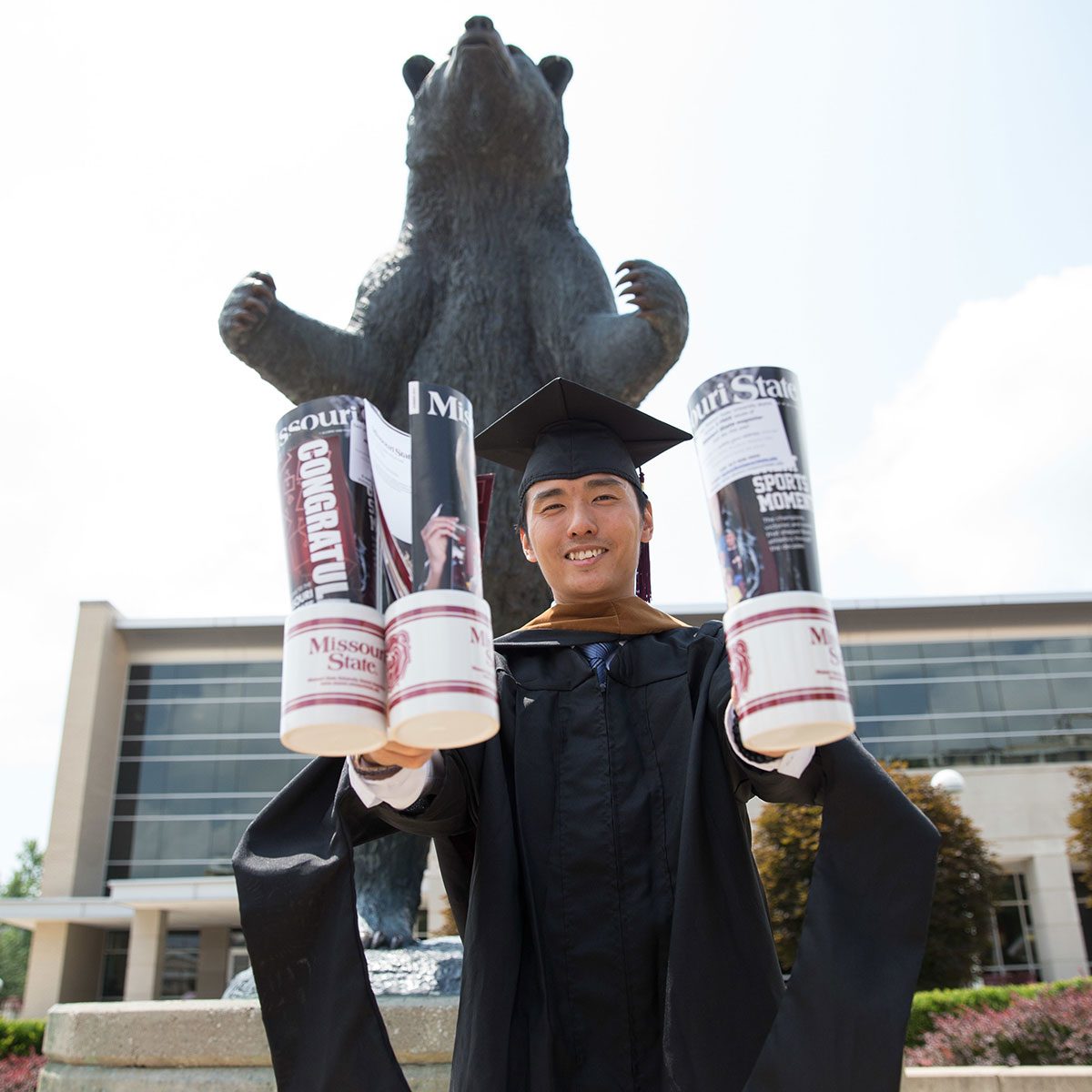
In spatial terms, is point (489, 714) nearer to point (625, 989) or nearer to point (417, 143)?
point (625, 989)

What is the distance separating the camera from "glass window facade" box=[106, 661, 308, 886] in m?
27.2

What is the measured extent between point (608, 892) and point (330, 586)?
871mm

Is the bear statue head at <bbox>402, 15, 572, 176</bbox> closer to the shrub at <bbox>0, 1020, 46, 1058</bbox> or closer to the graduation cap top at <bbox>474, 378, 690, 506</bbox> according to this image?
the graduation cap top at <bbox>474, 378, 690, 506</bbox>

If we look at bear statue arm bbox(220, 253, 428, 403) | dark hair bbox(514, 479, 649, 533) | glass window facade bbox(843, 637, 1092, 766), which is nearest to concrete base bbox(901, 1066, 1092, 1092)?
dark hair bbox(514, 479, 649, 533)

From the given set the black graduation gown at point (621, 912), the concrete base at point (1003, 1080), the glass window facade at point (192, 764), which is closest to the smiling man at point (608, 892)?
the black graduation gown at point (621, 912)

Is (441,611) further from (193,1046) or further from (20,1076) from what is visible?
(20,1076)

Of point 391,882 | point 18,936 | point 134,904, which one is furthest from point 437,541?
point 18,936

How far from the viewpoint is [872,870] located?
1635mm

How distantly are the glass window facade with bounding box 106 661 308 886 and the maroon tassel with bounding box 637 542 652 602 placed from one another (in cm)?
2585

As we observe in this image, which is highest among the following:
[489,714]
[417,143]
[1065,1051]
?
[417,143]

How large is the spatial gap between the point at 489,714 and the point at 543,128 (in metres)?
3.34

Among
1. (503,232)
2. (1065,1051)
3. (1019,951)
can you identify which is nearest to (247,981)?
(503,232)

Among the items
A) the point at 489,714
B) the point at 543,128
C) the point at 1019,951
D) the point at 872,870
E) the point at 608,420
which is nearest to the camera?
the point at 489,714

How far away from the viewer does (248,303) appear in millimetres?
3279
